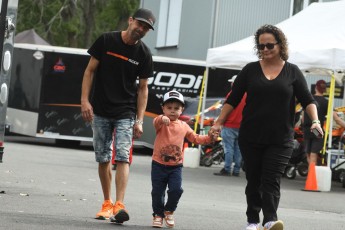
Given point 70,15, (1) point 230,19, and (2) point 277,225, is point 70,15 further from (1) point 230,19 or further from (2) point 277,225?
(2) point 277,225

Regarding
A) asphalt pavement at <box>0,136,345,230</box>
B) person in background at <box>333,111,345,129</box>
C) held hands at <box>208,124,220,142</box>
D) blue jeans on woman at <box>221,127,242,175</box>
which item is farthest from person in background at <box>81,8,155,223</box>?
person in background at <box>333,111,345,129</box>

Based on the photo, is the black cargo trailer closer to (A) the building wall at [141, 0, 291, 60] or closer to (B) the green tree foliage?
(A) the building wall at [141, 0, 291, 60]

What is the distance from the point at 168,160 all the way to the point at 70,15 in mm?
34123

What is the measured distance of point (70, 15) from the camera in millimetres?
43938

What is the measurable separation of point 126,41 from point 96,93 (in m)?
0.59

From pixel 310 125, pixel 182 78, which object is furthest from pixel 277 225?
pixel 182 78

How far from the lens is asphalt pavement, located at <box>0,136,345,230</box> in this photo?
414 inches

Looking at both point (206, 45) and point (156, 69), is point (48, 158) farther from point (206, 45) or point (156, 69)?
point (206, 45)

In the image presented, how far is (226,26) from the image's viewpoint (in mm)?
34188

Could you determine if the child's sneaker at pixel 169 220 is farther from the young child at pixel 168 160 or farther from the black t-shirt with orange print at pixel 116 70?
the black t-shirt with orange print at pixel 116 70

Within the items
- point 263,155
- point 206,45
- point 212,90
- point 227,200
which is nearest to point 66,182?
point 227,200

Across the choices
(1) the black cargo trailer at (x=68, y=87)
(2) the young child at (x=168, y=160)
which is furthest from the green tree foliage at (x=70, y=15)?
(2) the young child at (x=168, y=160)

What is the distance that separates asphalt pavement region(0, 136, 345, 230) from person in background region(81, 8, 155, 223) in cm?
69

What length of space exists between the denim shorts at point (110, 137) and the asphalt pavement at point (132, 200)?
65 cm
